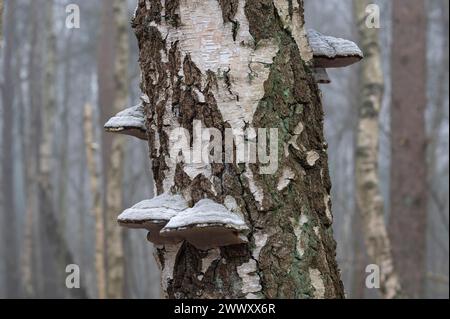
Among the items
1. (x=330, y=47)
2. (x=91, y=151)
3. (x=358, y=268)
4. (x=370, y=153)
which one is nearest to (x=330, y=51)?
(x=330, y=47)

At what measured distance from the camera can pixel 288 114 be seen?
2.04 meters

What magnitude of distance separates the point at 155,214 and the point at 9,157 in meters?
16.4

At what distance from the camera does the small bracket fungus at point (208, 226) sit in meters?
1.81

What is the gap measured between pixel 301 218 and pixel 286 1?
68 cm

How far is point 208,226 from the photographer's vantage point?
71.2 inches

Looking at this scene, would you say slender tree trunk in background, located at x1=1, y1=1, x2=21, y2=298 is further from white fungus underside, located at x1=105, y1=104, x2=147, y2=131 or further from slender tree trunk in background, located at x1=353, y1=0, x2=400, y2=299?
white fungus underside, located at x1=105, y1=104, x2=147, y2=131

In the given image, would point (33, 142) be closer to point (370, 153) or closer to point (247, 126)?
point (370, 153)

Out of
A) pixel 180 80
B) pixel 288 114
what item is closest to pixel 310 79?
pixel 288 114

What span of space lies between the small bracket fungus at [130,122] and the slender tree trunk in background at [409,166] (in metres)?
5.85

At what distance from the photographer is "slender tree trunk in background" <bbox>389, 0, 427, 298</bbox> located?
762 cm

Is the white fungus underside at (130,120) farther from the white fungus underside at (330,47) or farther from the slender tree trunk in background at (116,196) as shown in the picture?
the slender tree trunk in background at (116,196)

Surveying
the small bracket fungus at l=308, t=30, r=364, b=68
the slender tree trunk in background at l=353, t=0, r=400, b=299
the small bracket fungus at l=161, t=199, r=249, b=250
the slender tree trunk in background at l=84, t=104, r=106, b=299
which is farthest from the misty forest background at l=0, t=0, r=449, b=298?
the small bracket fungus at l=161, t=199, r=249, b=250
